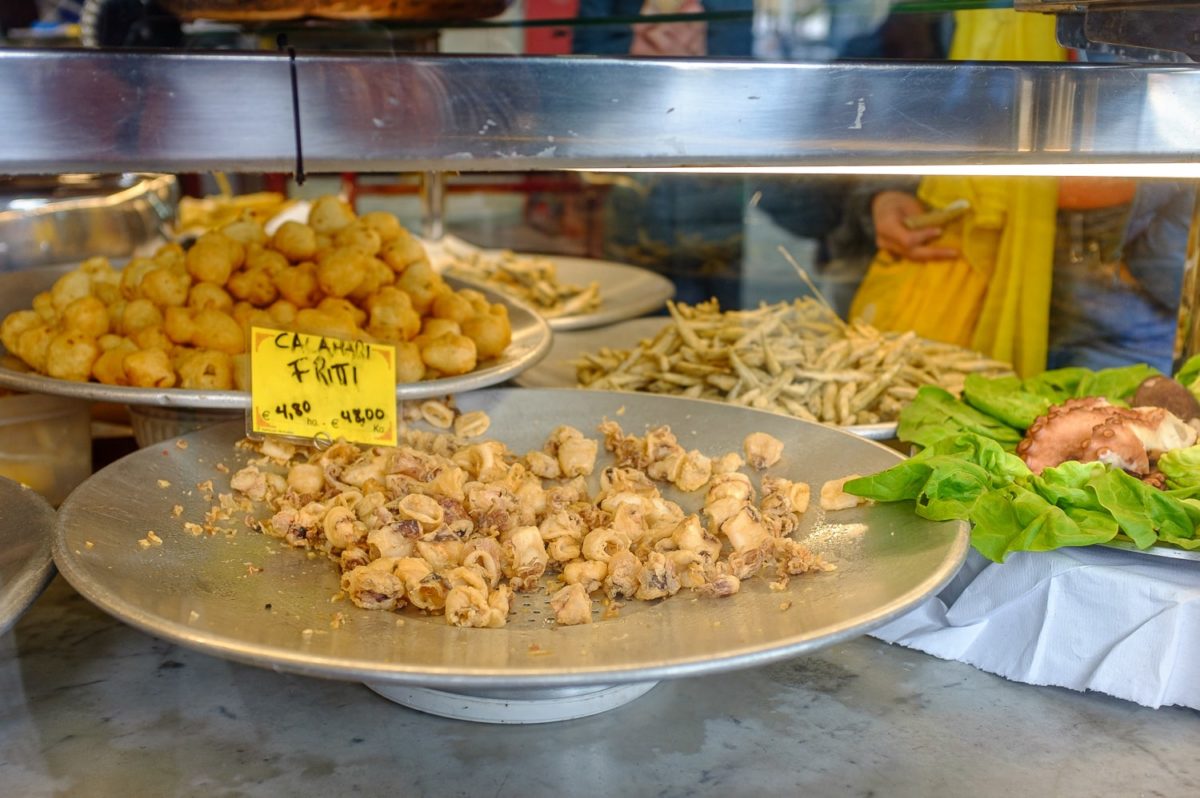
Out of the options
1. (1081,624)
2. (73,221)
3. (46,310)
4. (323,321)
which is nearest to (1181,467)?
(1081,624)

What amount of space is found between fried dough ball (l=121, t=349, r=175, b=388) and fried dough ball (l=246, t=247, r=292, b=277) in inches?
13.6

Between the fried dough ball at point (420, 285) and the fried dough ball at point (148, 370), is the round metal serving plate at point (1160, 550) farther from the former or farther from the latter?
the fried dough ball at point (148, 370)

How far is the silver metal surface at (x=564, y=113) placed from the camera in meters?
1.11

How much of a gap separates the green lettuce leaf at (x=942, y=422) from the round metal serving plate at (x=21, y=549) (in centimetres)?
132

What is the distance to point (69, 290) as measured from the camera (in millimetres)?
2186

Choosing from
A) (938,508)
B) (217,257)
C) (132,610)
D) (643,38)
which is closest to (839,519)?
(938,508)

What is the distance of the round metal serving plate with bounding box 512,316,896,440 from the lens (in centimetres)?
263

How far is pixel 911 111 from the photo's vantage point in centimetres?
130

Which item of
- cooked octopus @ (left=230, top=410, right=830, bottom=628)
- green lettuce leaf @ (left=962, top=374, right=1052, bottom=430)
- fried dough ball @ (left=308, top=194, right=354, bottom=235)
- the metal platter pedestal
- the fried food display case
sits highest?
the fried food display case

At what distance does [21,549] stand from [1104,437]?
154cm

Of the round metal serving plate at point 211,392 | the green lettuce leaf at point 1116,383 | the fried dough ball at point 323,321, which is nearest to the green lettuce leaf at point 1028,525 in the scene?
the green lettuce leaf at point 1116,383

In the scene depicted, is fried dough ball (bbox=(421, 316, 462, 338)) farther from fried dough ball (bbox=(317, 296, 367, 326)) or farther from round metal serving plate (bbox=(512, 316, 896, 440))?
round metal serving plate (bbox=(512, 316, 896, 440))

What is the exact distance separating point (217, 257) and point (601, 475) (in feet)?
2.96

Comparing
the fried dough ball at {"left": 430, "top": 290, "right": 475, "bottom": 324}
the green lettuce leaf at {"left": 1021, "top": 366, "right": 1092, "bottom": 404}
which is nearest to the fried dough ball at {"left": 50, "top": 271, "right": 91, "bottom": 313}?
the fried dough ball at {"left": 430, "top": 290, "right": 475, "bottom": 324}
